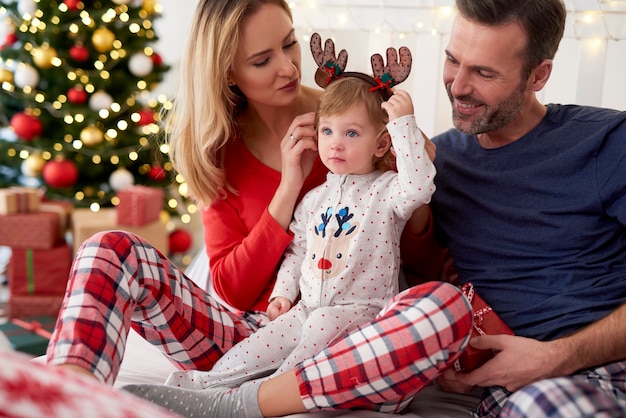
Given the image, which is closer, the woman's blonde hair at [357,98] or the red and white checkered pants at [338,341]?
the red and white checkered pants at [338,341]

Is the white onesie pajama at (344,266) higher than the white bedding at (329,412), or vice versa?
the white onesie pajama at (344,266)

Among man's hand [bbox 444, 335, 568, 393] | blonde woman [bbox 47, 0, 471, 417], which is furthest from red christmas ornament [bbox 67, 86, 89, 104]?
man's hand [bbox 444, 335, 568, 393]

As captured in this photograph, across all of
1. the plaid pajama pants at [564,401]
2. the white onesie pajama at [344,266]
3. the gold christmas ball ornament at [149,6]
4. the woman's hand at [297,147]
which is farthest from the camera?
the gold christmas ball ornament at [149,6]

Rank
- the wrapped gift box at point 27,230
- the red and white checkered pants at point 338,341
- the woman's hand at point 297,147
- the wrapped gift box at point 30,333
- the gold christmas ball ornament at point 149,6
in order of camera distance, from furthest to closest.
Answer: the gold christmas ball ornament at point 149,6 < the wrapped gift box at point 27,230 < the wrapped gift box at point 30,333 < the woman's hand at point 297,147 < the red and white checkered pants at point 338,341

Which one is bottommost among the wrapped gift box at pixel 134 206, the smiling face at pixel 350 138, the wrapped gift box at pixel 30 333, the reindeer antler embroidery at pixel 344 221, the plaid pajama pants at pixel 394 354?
the wrapped gift box at pixel 30 333

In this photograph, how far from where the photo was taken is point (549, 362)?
130 cm

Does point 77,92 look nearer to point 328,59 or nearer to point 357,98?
point 328,59

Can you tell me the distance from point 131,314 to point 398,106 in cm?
69

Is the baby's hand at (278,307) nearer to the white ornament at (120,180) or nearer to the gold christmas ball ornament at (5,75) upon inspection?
the white ornament at (120,180)

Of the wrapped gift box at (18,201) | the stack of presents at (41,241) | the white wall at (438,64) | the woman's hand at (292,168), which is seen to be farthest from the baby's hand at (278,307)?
the wrapped gift box at (18,201)

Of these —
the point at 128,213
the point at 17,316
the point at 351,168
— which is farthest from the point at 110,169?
the point at 351,168

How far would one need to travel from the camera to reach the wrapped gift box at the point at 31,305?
307cm

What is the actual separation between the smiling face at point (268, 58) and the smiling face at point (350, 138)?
0.65 feet

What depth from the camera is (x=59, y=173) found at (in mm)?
3273
